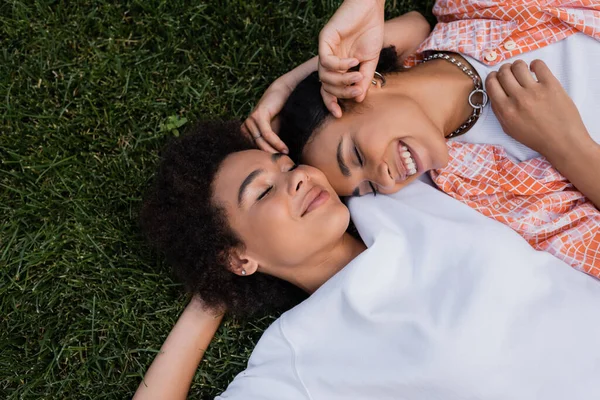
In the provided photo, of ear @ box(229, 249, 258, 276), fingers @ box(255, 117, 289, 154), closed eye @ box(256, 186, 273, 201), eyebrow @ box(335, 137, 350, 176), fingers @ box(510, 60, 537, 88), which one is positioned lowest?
ear @ box(229, 249, 258, 276)

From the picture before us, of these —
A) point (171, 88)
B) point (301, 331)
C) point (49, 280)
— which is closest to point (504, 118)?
point (301, 331)

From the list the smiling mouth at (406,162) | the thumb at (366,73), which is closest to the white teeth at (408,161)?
the smiling mouth at (406,162)

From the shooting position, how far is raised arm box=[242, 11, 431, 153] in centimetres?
247

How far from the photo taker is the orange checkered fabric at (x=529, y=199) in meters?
2.64

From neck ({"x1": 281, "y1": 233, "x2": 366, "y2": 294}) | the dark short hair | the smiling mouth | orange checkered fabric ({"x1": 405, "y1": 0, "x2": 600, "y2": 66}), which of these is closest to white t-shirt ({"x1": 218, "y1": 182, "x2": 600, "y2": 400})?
neck ({"x1": 281, "y1": 233, "x2": 366, "y2": 294})

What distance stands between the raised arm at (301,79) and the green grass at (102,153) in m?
0.28

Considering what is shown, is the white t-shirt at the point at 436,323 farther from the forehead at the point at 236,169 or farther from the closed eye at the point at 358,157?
the forehead at the point at 236,169

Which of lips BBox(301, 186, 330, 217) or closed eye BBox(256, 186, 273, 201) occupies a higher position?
lips BBox(301, 186, 330, 217)

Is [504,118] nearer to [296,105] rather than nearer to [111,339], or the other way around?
[296,105]

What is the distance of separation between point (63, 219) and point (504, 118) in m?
2.44

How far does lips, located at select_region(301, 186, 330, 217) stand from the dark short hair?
248mm

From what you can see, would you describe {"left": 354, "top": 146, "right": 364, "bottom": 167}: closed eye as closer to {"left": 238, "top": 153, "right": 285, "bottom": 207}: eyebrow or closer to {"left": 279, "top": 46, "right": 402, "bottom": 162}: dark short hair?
{"left": 279, "top": 46, "right": 402, "bottom": 162}: dark short hair

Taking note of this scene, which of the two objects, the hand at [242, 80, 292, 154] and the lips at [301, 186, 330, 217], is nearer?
the lips at [301, 186, 330, 217]

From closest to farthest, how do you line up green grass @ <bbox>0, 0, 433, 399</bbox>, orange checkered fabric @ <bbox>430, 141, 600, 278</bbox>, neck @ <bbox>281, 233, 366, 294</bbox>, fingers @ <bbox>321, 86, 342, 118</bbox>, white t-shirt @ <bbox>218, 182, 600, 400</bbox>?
white t-shirt @ <bbox>218, 182, 600, 400</bbox>
fingers @ <bbox>321, 86, 342, 118</bbox>
orange checkered fabric @ <bbox>430, 141, 600, 278</bbox>
neck @ <bbox>281, 233, 366, 294</bbox>
green grass @ <bbox>0, 0, 433, 399</bbox>
